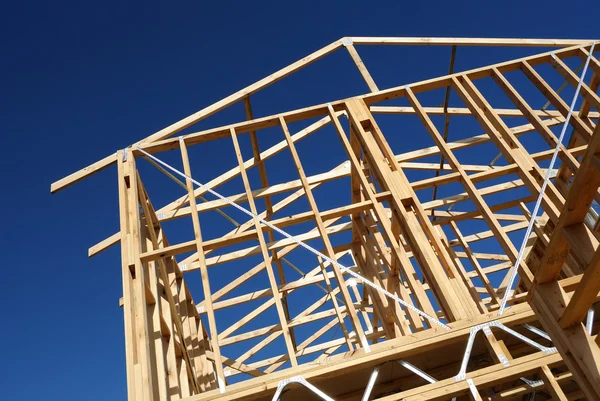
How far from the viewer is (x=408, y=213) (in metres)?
5.63

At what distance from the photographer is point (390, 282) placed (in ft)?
25.0

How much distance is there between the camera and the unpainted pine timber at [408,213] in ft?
16.0

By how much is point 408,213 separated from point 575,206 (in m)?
2.94

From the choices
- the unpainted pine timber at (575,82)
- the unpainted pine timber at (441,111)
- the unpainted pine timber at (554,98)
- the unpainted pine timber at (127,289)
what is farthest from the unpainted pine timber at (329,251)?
the unpainted pine timber at (575,82)

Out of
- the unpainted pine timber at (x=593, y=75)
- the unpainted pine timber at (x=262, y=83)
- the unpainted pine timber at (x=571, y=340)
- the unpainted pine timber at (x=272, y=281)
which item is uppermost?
the unpainted pine timber at (x=262, y=83)

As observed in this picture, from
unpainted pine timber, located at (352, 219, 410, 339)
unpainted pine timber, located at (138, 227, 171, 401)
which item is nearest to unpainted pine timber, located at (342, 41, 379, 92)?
unpainted pine timber, located at (352, 219, 410, 339)

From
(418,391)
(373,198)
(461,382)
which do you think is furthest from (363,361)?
(373,198)

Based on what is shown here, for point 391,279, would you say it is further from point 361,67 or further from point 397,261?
point 361,67

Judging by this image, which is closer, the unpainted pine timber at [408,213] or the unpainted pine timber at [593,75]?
the unpainted pine timber at [408,213]

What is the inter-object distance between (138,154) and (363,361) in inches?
163

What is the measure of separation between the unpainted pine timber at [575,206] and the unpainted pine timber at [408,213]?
1821mm

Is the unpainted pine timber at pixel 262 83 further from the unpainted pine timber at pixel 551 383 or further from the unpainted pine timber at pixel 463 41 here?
the unpainted pine timber at pixel 551 383

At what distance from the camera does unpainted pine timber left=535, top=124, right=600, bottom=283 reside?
2.50m

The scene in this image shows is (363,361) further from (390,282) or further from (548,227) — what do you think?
(548,227)
